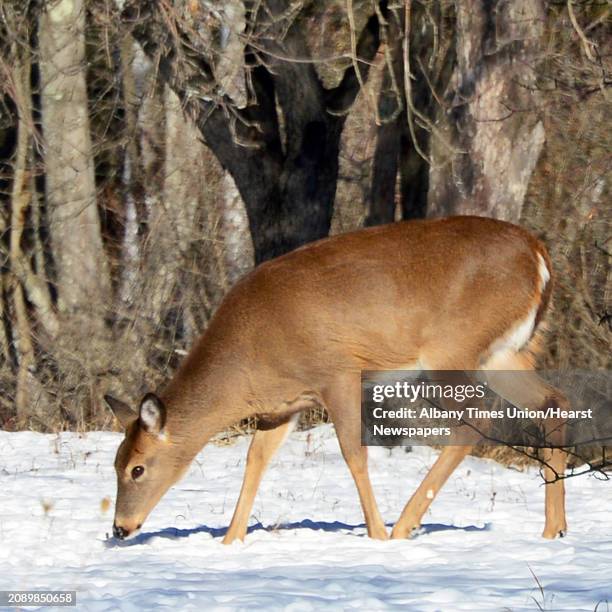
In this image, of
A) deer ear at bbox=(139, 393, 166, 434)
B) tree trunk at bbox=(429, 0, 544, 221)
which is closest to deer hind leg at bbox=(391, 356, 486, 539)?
deer ear at bbox=(139, 393, 166, 434)

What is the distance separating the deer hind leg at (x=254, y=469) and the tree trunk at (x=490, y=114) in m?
3.45

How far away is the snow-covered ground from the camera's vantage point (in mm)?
5973

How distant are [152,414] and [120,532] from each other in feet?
2.22

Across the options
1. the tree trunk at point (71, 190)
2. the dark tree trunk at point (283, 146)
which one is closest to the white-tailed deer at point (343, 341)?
the dark tree trunk at point (283, 146)

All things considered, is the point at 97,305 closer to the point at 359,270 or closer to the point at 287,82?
the point at 287,82

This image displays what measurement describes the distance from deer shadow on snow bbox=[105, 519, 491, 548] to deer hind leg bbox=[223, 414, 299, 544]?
23cm

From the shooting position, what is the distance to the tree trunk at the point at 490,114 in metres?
10.8

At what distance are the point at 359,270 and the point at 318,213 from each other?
15.4ft

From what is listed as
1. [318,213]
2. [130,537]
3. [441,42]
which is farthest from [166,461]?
[441,42]

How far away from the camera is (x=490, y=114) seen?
10.8 metres

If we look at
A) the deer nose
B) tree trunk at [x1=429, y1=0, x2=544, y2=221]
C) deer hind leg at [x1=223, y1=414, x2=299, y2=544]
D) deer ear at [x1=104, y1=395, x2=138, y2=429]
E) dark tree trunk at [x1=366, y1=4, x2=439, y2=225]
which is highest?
tree trunk at [x1=429, y1=0, x2=544, y2=221]

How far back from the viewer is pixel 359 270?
797 cm

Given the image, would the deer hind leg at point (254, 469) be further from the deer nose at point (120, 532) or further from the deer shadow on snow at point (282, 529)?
the deer nose at point (120, 532)

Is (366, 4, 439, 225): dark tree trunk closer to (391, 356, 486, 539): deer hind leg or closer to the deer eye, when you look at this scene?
(391, 356, 486, 539): deer hind leg
